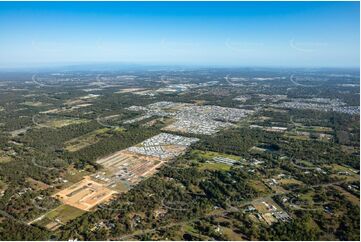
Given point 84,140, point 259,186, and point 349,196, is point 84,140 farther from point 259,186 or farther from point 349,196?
point 349,196

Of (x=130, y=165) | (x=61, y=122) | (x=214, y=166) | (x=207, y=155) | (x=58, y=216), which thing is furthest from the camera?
(x=61, y=122)

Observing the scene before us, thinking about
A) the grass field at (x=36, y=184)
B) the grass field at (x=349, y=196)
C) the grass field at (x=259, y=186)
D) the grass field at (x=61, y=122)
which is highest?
the grass field at (x=349, y=196)

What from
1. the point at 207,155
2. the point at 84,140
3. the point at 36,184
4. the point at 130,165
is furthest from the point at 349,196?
the point at 84,140

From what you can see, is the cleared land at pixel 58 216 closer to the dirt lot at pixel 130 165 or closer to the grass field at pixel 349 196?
the dirt lot at pixel 130 165

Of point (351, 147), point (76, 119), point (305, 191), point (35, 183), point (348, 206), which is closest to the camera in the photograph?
point (348, 206)

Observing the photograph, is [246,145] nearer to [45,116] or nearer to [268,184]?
[268,184]

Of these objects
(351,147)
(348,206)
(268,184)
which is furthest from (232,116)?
(348,206)

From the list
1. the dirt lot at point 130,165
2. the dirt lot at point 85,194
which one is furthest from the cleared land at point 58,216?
the dirt lot at point 130,165

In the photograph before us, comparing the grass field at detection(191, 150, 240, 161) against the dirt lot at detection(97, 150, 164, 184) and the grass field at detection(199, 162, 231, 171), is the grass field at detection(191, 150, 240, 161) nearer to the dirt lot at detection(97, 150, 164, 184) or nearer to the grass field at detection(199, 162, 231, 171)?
the grass field at detection(199, 162, 231, 171)
